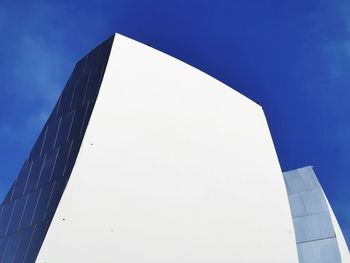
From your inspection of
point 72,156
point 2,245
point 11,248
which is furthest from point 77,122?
point 2,245

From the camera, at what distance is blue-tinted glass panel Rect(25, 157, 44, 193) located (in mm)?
8359

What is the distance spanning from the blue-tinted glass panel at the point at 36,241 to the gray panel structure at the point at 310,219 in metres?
9.07

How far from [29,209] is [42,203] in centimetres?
70

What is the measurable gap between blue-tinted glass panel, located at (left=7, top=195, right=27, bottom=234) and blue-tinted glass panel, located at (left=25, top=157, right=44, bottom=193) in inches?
10.5

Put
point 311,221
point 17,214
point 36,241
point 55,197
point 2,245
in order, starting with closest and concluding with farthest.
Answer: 1. point 36,241
2. point 55,197
3. point 2,245
4. point 17,214
5. point 311,221

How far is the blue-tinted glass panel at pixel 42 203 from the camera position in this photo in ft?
22.9

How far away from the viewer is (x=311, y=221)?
1330 cm

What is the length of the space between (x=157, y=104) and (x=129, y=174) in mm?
1804

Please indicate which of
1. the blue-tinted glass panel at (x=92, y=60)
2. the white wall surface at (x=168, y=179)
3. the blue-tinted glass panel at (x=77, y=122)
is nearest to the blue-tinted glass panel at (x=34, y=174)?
the blue-tinted glass panel at (x=77, y=122)

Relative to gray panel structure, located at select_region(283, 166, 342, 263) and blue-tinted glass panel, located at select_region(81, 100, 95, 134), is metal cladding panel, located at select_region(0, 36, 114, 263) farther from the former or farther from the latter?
gray panel structure, located at select_region(283, 166, 342, 263)

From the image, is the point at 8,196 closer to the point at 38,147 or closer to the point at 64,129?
the point at 38,147

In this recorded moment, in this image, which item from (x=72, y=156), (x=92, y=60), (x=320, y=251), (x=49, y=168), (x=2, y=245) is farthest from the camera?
(x=320, y=251)

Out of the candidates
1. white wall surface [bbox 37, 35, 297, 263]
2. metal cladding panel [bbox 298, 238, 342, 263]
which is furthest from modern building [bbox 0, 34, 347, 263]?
metal cladding panel [bbox 298, 238, 342, 263]

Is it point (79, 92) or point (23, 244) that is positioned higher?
point (79, 92)
